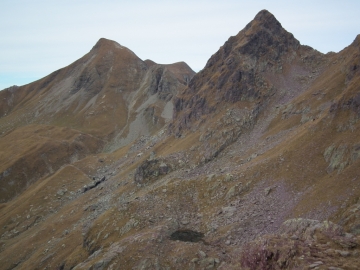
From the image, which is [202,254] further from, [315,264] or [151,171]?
[151,171]

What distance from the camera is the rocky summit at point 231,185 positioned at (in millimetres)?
36625

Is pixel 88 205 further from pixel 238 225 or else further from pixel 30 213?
pixel 238 225

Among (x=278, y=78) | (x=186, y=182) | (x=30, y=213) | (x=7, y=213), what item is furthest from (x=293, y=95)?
(x=7, y=213)

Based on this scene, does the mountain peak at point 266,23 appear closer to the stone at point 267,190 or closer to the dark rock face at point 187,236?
the stone at point 267,190

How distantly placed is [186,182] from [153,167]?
2122 cm

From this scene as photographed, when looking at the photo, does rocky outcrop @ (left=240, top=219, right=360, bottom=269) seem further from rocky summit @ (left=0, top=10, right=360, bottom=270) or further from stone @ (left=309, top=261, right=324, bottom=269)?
rocky summit @ (left=0, top=10, right=360, bottom=270)

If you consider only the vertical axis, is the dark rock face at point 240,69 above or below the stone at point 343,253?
above

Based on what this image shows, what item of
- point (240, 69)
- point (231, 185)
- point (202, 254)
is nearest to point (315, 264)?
point (202, 254)

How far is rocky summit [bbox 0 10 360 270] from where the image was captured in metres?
36.6

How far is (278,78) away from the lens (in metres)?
99.7

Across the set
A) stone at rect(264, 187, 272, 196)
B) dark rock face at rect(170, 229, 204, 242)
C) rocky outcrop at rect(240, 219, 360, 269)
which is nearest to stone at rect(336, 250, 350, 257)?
rocky outcrop at rect(240, 219, 360, 269)

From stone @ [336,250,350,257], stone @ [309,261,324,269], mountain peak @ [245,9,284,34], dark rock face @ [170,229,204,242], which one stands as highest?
mountain peak @ [245,9,284,34]

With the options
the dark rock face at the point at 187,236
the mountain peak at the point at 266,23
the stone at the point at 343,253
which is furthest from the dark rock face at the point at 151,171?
the mountain peak at the point at 266,23

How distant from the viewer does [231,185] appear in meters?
55.7
